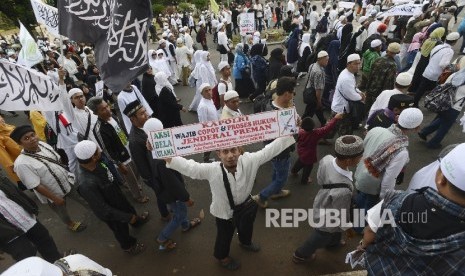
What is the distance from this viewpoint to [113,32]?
314 centimetres

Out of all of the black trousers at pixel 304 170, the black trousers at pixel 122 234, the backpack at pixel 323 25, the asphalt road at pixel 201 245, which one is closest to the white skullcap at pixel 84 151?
the black trousers at pixel 122 234

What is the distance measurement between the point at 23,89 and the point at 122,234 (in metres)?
2.11

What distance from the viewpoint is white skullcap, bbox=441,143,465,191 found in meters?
1.60

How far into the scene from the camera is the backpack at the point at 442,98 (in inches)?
196

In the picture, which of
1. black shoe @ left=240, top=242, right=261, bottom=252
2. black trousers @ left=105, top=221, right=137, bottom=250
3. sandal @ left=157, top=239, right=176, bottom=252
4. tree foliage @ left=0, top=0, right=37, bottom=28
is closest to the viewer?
black trousers @ left=105, top=221, right=137, bottom=250

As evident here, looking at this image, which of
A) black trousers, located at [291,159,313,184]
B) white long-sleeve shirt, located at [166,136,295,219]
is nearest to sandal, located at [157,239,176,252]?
white long-sleeve shirt, located at [166,136,295,219]

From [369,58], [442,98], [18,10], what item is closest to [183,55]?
[369,58]

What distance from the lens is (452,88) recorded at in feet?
16.3

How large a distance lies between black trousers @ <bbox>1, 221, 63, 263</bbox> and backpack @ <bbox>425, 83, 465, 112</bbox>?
6.18 meters

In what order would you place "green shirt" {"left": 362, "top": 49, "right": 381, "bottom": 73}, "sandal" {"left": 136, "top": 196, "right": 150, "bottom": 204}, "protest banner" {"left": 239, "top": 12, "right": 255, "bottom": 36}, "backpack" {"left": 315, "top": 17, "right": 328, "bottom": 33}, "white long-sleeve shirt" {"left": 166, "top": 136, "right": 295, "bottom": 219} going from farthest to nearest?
1. "backpack" {"left": 315, "top": 17, "right": 328, "bottom": 33}
2. "protest banner" {"left": 239, "top": 12, "right": 255, "bottom": 36}
3. "green shirt" {"left": 362, "top": 49, "right": 381, "bottom": 73}
4. "sandal" {"left": 136, "top": 196, "right": 150, "bottom": 204}
5. "white long-sleeve shirt" {"left": 166, "top": 136, "right": 295, "bottom": 219}

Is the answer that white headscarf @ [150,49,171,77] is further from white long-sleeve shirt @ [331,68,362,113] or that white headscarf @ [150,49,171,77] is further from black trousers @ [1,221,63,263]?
black trousers @ [1,221,63,263]

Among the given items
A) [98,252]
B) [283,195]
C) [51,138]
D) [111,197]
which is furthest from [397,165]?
[51,138]

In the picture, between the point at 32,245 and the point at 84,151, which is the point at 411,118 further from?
the point at 32,245

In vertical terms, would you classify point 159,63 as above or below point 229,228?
above
